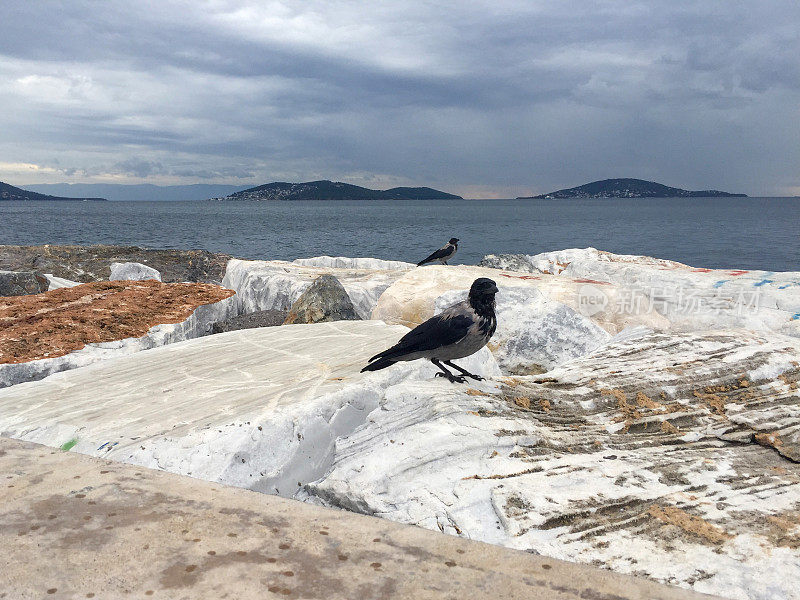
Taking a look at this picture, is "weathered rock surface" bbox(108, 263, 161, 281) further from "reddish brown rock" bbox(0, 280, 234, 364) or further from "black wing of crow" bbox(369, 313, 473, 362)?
"black wing of crow" bbox(369, 313, 473, 362)

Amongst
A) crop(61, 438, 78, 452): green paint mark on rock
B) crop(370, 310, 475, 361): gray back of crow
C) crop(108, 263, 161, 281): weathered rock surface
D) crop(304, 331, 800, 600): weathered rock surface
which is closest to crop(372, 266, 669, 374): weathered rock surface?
crop(304, 331, 800, 600): weathered rock surface

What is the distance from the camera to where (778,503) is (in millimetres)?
3074

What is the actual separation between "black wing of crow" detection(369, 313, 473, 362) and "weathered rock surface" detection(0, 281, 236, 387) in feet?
15.6

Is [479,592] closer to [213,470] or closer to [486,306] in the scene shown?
[213,470]

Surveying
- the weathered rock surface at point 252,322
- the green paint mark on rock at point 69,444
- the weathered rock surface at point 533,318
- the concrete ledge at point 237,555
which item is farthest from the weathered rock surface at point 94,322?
the concrete ledge at point 237,555

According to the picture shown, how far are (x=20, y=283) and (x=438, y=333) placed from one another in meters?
10.4

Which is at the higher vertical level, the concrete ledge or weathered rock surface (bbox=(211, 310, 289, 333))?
the concrete ledge

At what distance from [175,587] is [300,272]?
10.8 metres

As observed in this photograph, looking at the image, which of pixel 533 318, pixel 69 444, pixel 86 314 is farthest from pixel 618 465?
pixel 86 314

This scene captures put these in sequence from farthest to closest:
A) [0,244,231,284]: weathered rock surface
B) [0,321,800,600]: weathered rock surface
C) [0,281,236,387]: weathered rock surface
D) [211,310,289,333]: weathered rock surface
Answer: [0,244,231,284]: weathered rock surface < [211,310,289,333]: weathered rock surface < [0,281,236,387]: weathered rock surface < [0,321,800,600]: weathered rock surface

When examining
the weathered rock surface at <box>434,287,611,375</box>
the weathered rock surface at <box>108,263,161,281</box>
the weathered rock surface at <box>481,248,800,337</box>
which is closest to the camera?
the weathered rock surface at <box>434,287,611,375</box>

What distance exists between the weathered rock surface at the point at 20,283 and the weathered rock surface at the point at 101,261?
5539mm

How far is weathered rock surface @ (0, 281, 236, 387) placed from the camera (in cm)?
690

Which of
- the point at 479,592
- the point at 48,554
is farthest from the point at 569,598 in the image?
the point at 48,554
